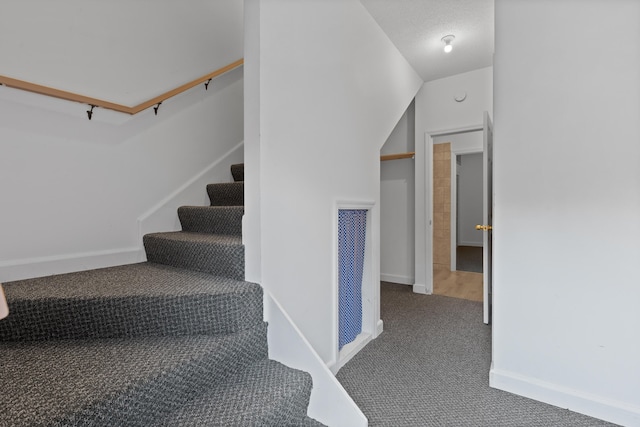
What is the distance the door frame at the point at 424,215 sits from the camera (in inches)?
138

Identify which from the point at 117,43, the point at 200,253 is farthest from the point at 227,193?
the point at 117,43

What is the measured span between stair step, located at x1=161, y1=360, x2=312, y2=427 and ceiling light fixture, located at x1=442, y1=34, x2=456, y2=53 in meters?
2.78

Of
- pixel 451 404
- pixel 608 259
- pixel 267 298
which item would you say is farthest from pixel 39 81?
pixel 608 259

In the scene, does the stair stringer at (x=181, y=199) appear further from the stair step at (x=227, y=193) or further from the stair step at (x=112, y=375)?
the stair step at (x=112, y=375)

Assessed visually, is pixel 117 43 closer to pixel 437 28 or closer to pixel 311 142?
pixel 311 142

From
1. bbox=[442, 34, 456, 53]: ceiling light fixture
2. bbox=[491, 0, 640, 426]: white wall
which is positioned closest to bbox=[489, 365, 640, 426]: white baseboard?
bbox=[491, 0, 640, 426]: white wall

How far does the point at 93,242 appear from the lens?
5.96 ft

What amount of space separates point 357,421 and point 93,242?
178 centimetres

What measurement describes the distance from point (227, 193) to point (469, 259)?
512cm

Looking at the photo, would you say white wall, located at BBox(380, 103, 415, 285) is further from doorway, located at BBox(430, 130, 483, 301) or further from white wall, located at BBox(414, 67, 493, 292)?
doorway, located at BBox(430, 130, 483, 301)

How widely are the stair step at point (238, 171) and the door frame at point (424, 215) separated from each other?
6.91 feet

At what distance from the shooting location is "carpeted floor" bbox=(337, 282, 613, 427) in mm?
1463

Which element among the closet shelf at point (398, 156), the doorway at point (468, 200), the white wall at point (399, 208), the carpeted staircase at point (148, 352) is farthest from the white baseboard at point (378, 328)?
the doorway at point (468, 200)

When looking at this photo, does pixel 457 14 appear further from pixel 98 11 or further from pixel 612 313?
pixel 98 11
